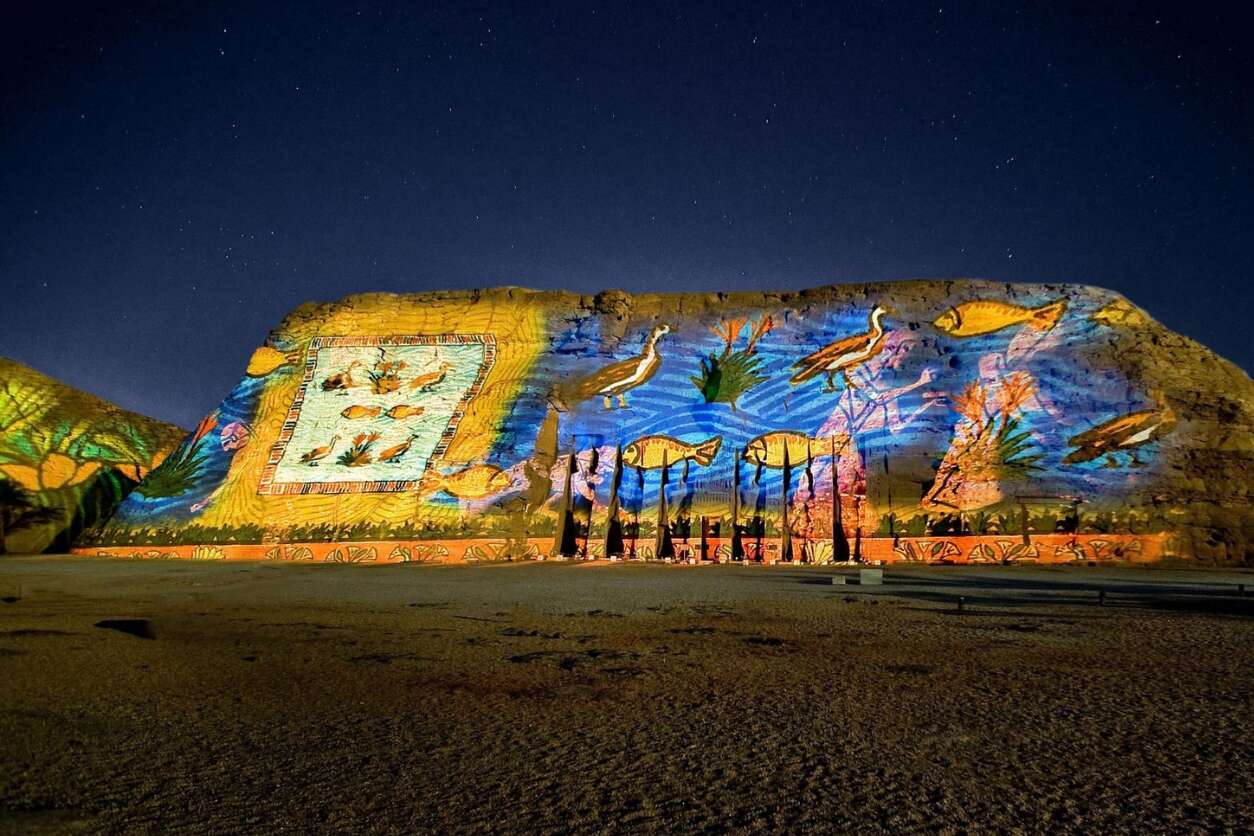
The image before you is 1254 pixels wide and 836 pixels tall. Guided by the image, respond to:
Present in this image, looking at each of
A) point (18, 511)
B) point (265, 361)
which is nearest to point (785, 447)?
point (265, 361)

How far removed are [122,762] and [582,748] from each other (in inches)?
71.3

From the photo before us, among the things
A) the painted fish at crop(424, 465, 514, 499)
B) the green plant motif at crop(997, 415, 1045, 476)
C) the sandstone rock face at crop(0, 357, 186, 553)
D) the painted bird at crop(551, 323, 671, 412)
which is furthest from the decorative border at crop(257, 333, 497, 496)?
the green plant motif at crop(997, 415, 1045, 476)

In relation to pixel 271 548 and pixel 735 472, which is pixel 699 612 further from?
pixel 271 548

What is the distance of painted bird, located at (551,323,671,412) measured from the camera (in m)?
25.8

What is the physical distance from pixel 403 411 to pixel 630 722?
2362 centimetres

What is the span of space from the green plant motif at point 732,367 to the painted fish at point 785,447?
1.91 metres

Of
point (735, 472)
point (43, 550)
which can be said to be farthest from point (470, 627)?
point (43, 550)

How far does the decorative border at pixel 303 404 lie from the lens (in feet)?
78.3

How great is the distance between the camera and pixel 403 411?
26156 mm

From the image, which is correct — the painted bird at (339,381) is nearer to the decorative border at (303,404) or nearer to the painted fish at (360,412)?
the decorative border at (303,404)

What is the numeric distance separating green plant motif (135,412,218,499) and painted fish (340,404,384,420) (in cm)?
478

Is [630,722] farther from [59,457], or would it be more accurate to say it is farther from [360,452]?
[59,457]

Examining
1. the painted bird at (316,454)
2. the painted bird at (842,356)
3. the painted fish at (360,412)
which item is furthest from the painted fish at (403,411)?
the painted bird at (842,356)

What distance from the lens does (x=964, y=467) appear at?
2103cm
